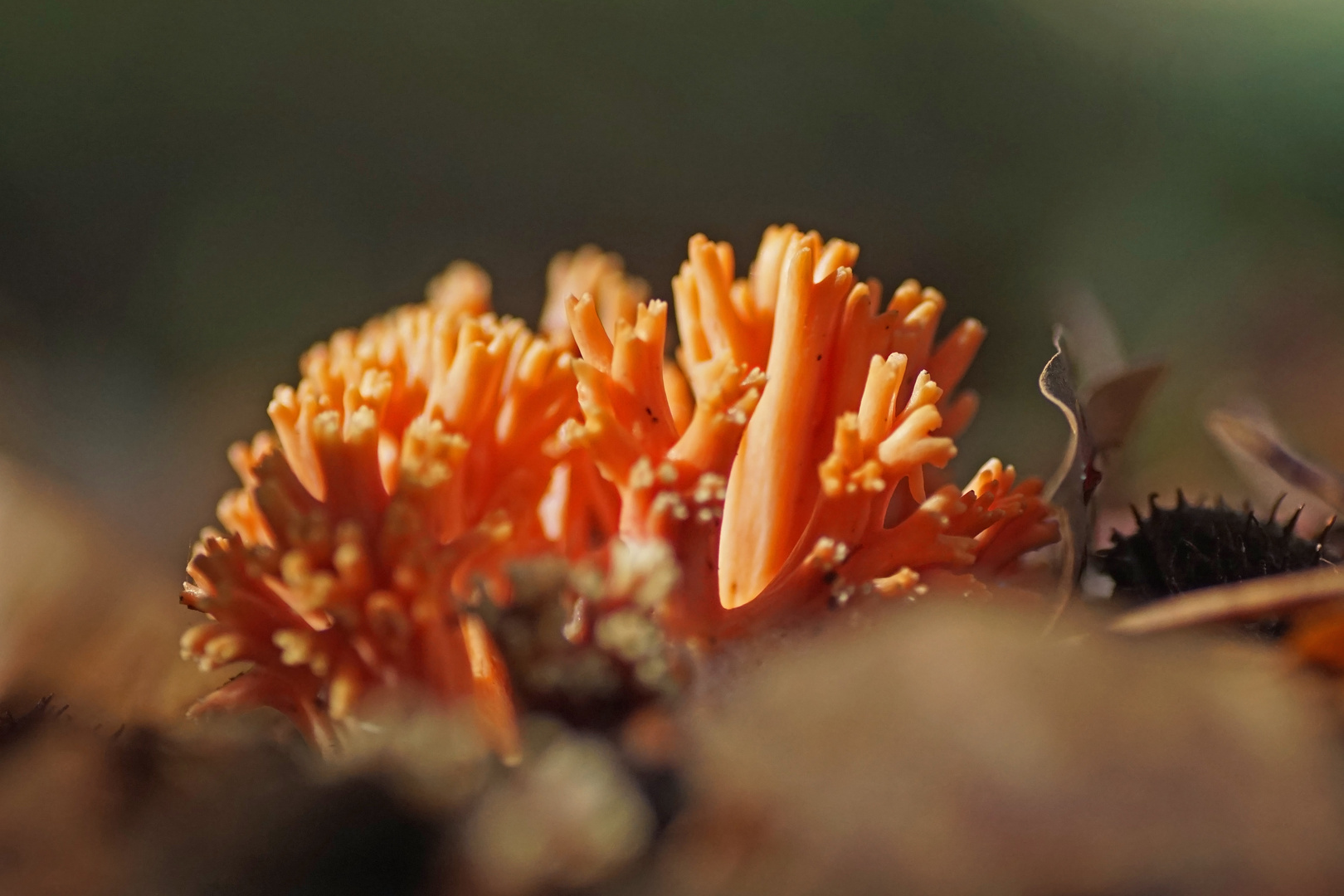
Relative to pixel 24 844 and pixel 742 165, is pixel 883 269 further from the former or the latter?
pixel 24 844

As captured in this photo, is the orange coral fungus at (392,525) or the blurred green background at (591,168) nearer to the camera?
the orange coral fungus at (392,525)

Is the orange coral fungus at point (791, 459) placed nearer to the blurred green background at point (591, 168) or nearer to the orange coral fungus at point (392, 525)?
the orange coral fungus at point (392, 525)

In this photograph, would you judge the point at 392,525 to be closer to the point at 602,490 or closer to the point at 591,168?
the point at 602,490

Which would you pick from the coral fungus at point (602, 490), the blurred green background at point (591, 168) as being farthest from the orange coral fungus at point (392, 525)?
the blurred green background at point (591, 168)

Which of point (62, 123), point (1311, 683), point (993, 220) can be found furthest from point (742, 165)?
point (1311, 683)

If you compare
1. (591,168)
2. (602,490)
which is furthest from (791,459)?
(591,168)

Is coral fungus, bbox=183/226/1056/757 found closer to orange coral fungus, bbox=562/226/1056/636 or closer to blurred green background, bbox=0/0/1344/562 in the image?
orange coral fungus, bbox=562/226/1056/636
